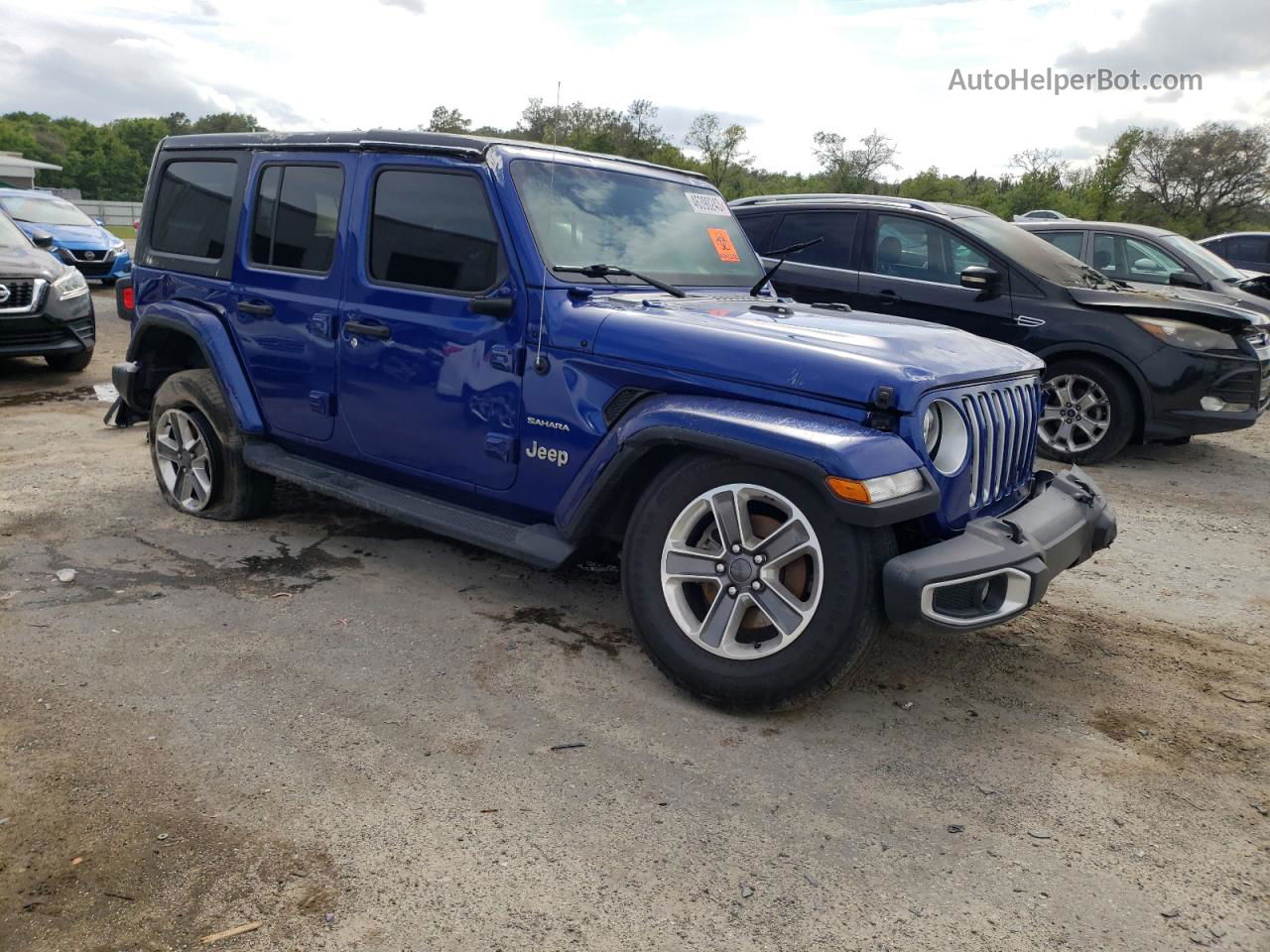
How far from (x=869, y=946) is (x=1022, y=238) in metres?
6.74

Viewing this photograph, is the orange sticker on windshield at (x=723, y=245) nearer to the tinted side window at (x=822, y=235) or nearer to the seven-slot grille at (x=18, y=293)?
the tinted side window at (x=822, y=235)

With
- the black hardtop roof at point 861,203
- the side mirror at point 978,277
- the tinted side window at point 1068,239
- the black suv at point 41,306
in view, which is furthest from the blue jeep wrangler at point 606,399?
the tinted side window at point 1068,239

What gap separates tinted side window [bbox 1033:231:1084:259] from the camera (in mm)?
9594

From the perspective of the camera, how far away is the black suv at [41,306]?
29.2 ft

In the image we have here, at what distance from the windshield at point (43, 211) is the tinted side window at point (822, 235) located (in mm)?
12868

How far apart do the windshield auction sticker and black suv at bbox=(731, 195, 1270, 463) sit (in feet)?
7.24

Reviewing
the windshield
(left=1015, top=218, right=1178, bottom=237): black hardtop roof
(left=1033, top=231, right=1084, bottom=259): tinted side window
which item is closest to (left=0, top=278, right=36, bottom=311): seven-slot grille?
the windshield

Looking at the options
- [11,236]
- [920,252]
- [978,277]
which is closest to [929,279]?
[920,252]

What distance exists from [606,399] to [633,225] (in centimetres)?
106

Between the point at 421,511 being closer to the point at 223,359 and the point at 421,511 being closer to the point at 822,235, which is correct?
the point at 223,359

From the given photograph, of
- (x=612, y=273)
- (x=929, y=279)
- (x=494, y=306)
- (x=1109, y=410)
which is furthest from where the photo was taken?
(x=929, y=279)

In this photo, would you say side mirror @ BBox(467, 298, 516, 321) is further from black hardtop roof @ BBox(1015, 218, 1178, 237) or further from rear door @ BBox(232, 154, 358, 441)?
black hardtop roof @ BBox(1015, 218, 1178, 237)

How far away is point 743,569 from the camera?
321 centimetres

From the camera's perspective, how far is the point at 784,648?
3.16 metres
